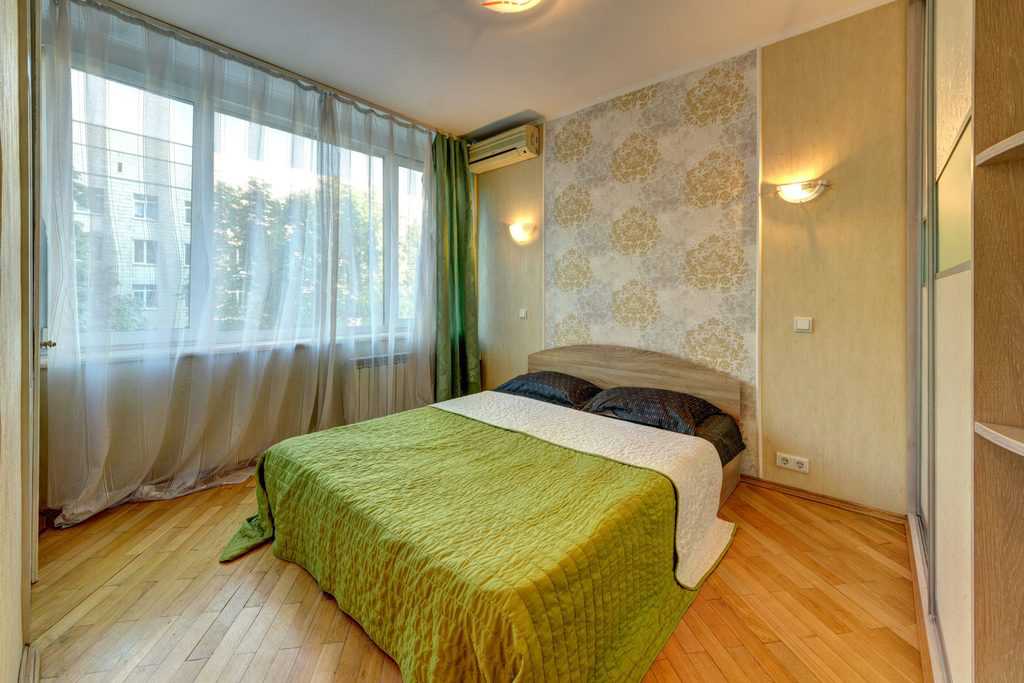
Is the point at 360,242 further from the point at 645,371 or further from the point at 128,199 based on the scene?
the point at 645,371

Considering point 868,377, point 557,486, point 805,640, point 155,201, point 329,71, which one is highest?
point 329,71

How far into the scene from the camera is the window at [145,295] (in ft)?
7.27

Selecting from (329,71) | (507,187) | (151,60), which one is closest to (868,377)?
(507,187)

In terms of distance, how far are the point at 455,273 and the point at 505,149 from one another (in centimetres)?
116

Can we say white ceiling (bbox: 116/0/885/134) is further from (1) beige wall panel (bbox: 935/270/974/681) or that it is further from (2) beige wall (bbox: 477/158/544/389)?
(1) beige wall panel (bbox: 935/270/974/681)

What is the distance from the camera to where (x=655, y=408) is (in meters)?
2.40

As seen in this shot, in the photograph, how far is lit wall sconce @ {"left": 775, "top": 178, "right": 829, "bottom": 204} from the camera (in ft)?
7.18

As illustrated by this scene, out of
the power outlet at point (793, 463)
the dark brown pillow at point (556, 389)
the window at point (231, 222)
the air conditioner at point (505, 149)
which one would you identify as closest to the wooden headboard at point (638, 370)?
the dark brown pillow at point (556, 389)

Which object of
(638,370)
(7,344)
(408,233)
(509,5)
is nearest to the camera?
(7,344)

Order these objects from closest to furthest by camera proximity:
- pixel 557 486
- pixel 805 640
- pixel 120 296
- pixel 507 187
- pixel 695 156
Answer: pixel 805 640 < pixel 557 486 < pixel 120 296 < pixel 695 156 < pixel 507 187

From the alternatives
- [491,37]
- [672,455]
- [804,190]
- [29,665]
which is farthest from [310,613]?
[804,190]

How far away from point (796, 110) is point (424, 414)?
9.14 ft

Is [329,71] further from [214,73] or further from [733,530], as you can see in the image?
[733,530]

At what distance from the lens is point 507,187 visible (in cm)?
371
